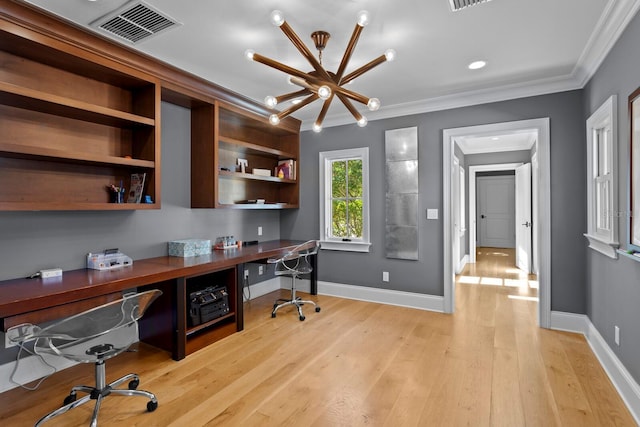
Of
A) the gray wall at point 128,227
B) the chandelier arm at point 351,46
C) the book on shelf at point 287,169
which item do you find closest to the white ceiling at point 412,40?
the chandelier arm at point 351,46

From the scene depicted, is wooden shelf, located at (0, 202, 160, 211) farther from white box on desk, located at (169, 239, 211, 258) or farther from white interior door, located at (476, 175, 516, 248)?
white interior door, located at (476, 175, 516, 248)

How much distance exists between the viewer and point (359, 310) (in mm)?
3979

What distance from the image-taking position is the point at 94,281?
223 centimetres

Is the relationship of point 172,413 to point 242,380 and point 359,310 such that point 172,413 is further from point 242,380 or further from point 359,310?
point 359,310

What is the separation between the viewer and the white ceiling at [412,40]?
2111 millimetres

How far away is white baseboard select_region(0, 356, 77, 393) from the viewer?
227cm

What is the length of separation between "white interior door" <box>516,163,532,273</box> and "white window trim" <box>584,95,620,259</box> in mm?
3276

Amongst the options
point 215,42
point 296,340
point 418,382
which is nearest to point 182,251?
point 296,340

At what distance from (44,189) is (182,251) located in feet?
3.85

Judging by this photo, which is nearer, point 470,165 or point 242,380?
point 242,380

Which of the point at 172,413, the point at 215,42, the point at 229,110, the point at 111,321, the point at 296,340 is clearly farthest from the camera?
the point at 229,110

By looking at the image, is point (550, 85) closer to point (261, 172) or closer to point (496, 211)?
point (261, 172)

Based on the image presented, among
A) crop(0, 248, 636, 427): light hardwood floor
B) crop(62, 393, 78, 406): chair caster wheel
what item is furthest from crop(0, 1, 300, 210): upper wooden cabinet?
crop(0, 248, 636, 427): light hardwood floor

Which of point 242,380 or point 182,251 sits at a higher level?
point 182,251
